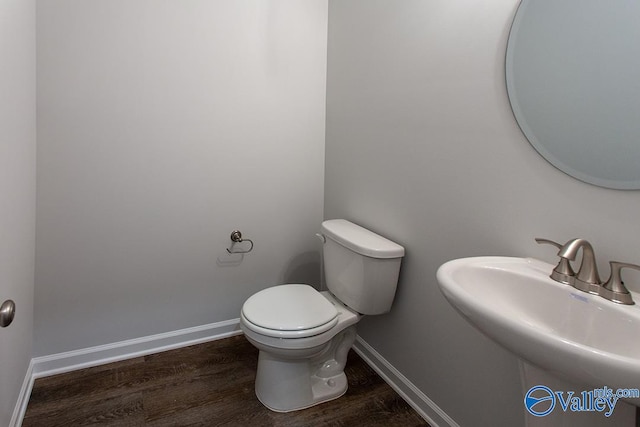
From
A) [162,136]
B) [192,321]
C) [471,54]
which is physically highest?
[471,54]

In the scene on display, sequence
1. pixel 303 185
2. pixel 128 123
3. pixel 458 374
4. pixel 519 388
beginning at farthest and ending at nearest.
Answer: pixel 303 185 < pixel 128 123 < pixel 458 374 < pixel 519 388

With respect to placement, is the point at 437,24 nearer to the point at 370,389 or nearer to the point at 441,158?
the point at 441,158

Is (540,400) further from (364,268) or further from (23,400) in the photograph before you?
(23,400)

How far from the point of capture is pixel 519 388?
3.82 feet

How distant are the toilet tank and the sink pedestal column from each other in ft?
2.34

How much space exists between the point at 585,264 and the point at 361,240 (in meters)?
0.89

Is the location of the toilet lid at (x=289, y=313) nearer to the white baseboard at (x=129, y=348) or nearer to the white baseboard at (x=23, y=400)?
the white baseboard at (x=129, y=348)

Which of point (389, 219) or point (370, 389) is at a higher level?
point (389, 219)

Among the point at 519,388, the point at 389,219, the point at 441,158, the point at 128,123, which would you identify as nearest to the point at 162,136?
the point at 128,123

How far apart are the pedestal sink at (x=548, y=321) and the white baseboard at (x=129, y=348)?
62.8 inches

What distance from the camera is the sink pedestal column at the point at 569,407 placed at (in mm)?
831

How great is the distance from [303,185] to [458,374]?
1.33 m

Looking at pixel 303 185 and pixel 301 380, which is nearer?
pixel 301 380

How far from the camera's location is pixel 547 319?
96 centimetres
